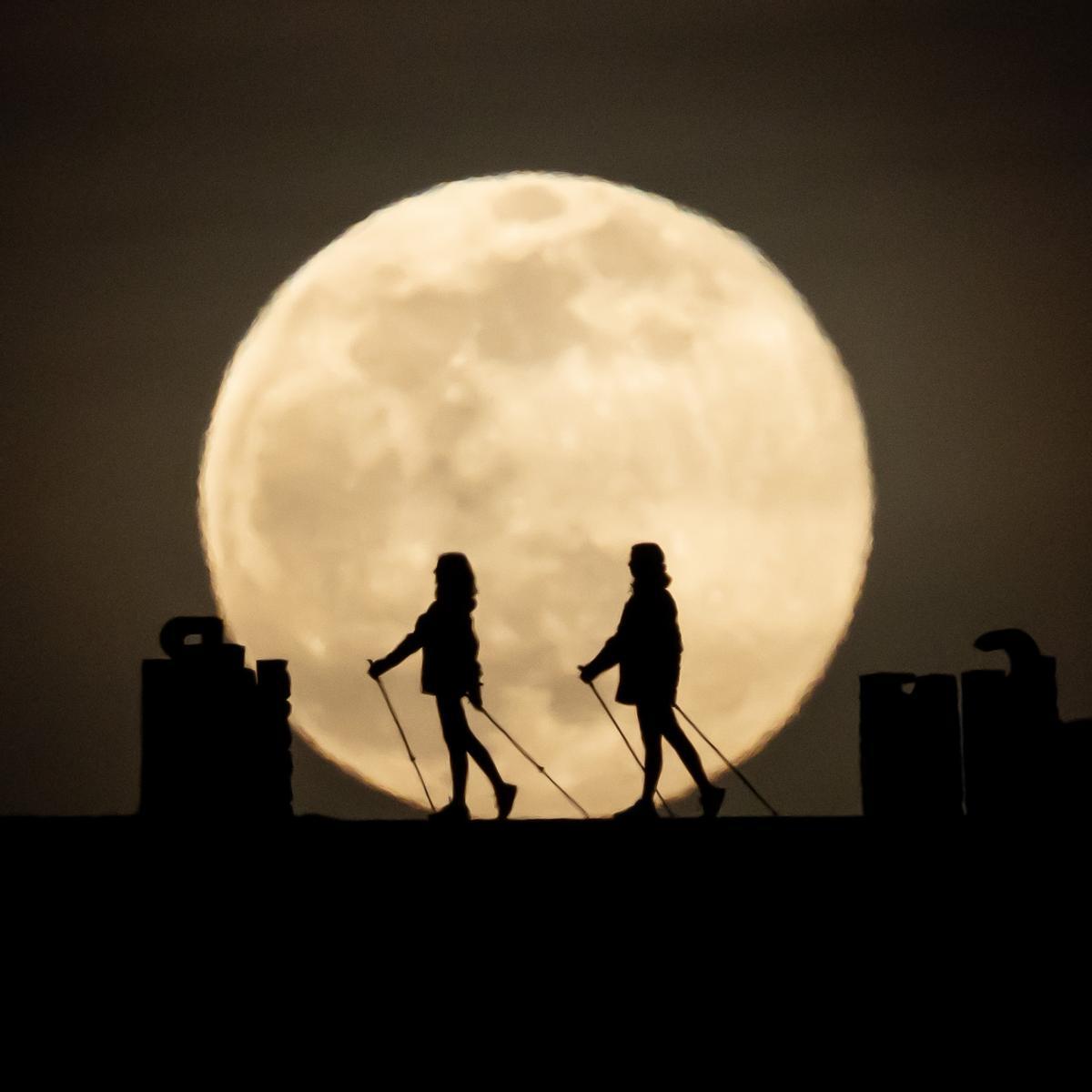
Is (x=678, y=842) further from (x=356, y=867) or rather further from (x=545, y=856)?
(x=356, y=867)

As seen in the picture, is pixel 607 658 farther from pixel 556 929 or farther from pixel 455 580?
pixel 556 929

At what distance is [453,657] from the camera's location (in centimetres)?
1800

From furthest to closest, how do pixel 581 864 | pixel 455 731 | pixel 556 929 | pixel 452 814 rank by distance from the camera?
pixel 455 731
pixel 452 814
pixel 581 864
pixel 556 929

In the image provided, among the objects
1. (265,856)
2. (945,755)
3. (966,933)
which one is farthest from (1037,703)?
(265,856)

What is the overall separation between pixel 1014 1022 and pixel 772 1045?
58.9 inches

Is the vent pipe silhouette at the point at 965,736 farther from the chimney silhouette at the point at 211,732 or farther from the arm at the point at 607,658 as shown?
the chimney silhouette at the point at 211,732

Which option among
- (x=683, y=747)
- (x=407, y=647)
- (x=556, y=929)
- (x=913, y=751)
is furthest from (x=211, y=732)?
(x=913, y=751)

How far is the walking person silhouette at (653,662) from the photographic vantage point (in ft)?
58.8

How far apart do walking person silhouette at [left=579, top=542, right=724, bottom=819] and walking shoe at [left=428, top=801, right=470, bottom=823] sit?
1365 mm

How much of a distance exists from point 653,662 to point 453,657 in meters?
1.44

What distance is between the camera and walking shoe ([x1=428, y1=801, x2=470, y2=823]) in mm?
17344

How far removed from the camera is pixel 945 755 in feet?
59.6

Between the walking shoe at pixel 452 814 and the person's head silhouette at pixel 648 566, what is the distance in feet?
6.87

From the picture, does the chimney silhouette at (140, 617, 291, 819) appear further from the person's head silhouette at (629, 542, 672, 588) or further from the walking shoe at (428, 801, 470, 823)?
the person's head silhouette at (629, 542, 672, 588)
